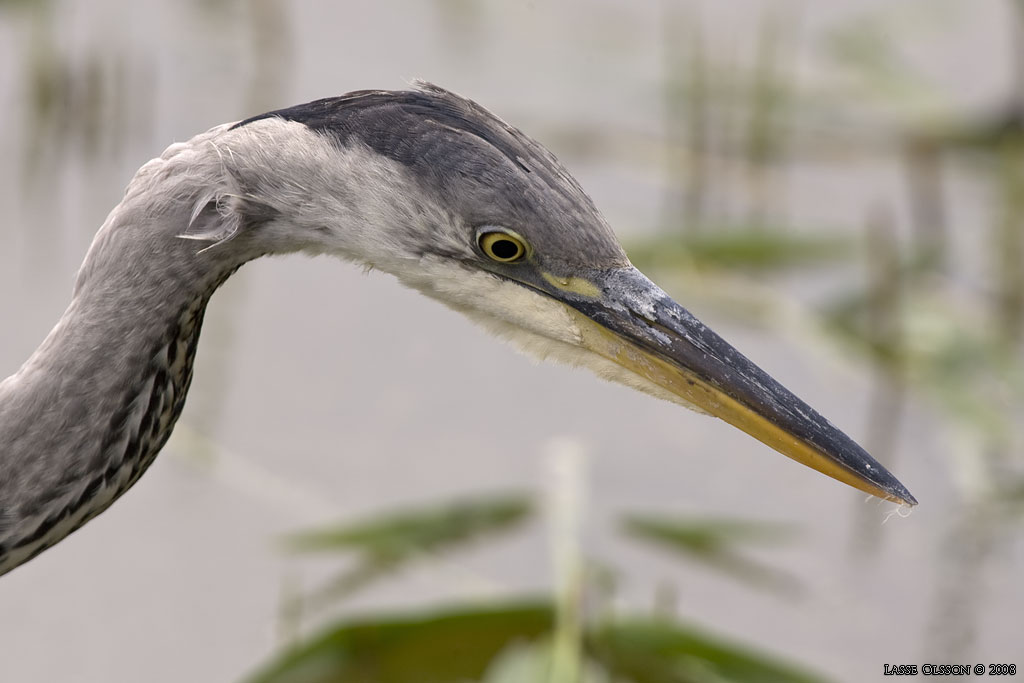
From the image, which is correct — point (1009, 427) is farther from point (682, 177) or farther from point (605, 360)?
point (605, 360)

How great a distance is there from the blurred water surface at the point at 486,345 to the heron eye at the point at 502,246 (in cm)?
210

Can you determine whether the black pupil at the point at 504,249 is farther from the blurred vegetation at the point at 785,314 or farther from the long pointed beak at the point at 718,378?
the blurred vegetation at the point at 785,314

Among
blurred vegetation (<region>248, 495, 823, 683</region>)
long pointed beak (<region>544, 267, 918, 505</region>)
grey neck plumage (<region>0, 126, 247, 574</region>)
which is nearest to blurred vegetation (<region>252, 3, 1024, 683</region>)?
blurred vegetation (<region>248, 495, 823, 683</region>)

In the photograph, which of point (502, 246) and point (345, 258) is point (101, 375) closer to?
point (345, 258)

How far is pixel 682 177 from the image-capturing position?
6047 mm

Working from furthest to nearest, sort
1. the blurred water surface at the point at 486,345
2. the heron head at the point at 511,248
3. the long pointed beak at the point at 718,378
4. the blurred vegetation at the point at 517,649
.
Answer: the blurred water surface at the point at 486,345 < the blurred vegetation at the point at 517,649 < the long pointed beak at the point at 718,378 < the heron head at the point at 511,248

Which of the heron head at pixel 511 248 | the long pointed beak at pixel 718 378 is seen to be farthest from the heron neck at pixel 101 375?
the long pointed beak at pixel 718 378

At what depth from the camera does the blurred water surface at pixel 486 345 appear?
428 centimetres

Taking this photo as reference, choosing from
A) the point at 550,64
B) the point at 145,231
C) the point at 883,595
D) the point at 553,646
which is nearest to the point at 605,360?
the point at 145,231

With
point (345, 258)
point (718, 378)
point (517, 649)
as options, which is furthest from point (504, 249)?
point (517, 649)

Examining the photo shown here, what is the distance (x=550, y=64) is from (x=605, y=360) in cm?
472

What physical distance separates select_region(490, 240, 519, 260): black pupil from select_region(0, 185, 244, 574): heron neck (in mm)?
409

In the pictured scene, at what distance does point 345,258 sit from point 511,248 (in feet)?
0.88

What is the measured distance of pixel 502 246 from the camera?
2215 mm
